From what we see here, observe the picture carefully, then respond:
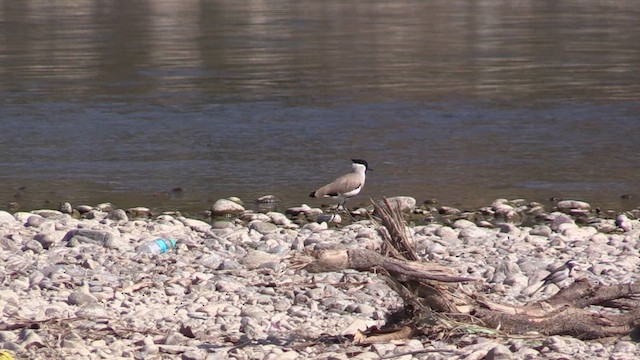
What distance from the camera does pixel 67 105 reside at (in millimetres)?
22062

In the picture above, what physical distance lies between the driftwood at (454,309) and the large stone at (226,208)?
536 cm

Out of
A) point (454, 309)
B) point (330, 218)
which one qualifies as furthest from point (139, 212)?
point (454, 309)

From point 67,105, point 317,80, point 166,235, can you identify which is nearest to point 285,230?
point 166,235

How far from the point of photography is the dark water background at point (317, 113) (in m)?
15.0

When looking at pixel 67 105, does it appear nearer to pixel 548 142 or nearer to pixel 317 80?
pixel 317 80

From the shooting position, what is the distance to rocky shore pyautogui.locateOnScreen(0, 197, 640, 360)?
790cm

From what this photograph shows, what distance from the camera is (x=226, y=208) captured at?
13.4 m

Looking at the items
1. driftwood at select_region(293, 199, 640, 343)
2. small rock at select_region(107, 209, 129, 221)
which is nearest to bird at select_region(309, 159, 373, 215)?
small rock at select_region(107, 209, 129, 221)

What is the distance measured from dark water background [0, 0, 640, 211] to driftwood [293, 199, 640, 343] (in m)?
5.39

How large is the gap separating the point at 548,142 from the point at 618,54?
12133 mm

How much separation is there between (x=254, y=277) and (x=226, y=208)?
141 inches

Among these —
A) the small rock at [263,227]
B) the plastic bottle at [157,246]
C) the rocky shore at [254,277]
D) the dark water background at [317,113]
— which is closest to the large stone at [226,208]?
the rocky shore at [254,277]

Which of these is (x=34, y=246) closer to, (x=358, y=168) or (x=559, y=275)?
(x=358, y=168)

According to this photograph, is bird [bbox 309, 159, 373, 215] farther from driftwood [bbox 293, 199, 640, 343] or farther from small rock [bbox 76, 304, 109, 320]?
driftwood [bbox 293, 199, 640, 343]
